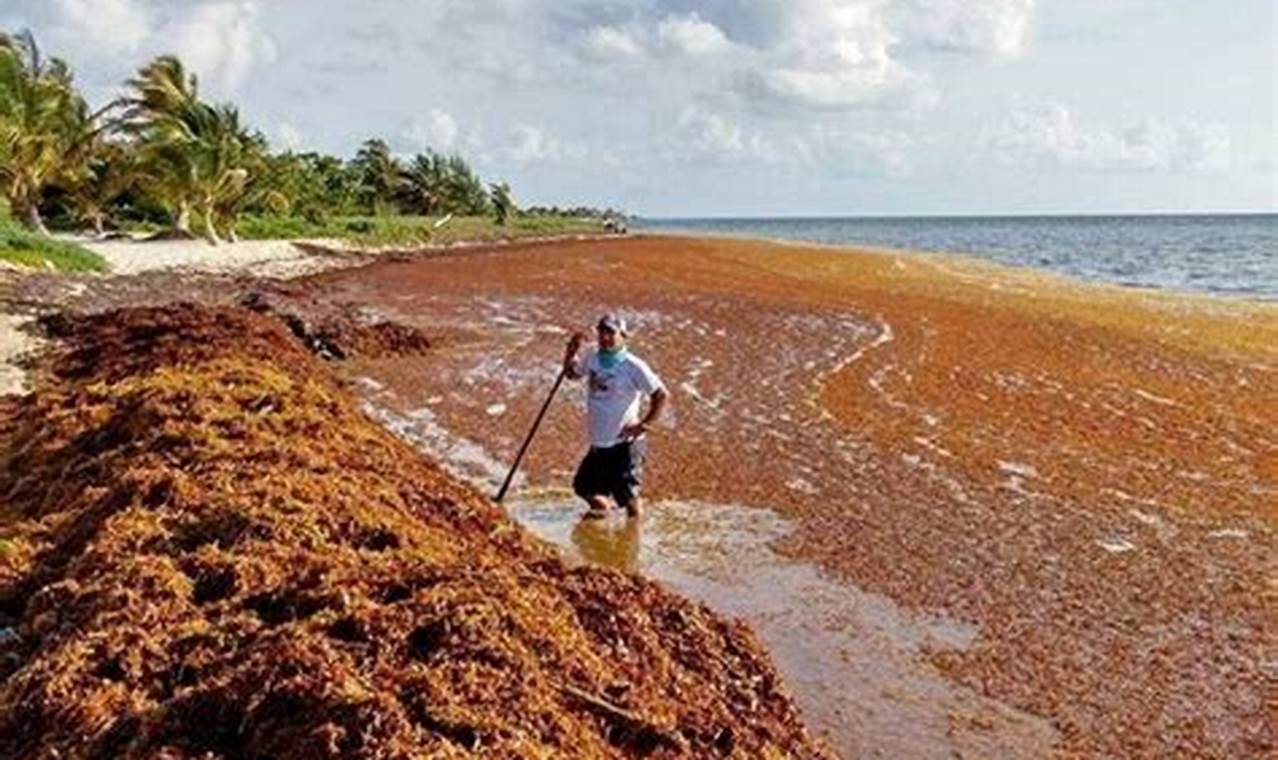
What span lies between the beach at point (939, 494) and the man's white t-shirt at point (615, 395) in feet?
2.68

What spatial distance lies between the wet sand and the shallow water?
0.09 m

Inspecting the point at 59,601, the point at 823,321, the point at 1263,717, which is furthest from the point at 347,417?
the point at 823,321

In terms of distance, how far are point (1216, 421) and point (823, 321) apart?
11.9 metres

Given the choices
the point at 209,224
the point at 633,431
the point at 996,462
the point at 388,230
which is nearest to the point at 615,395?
the point at 633,431

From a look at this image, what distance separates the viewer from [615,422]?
1026 cm

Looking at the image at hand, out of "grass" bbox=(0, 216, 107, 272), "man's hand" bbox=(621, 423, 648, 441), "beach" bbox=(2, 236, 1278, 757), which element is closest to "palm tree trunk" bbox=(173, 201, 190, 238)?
"grass" bbox=(0, 216, 107, 272)

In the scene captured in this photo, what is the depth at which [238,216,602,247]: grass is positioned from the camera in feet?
179

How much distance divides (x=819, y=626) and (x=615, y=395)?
119 inches

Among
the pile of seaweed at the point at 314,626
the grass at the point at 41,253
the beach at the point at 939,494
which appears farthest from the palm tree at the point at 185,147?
the pile of seaweed at the point at 314,626

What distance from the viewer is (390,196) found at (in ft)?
277

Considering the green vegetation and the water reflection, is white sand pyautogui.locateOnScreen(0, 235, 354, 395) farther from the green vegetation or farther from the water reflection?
the water reflection

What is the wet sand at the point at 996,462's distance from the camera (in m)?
7.23

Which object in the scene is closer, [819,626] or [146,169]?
[819,626]

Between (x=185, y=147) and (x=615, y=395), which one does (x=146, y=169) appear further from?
(x=615, y=395)
